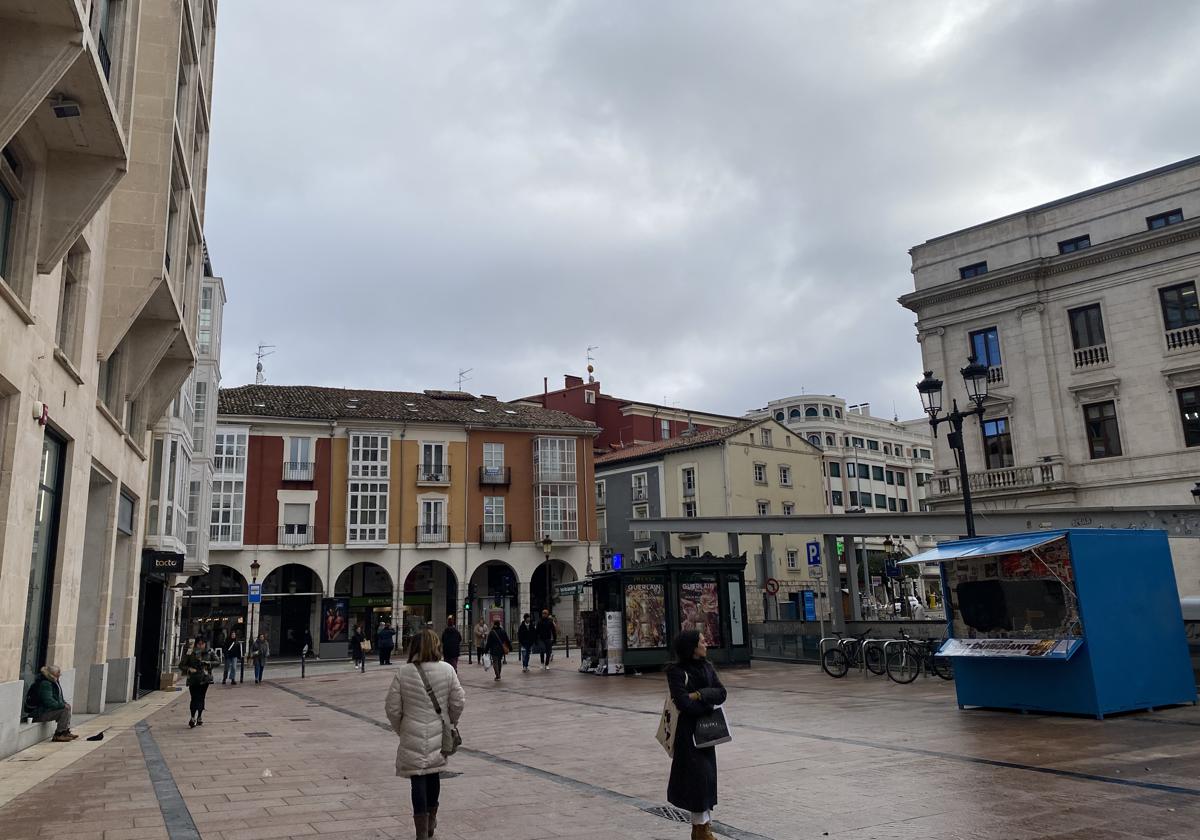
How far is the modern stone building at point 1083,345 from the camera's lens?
102ft

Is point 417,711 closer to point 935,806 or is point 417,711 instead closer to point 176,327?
point 935,806

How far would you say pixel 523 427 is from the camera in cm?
4969

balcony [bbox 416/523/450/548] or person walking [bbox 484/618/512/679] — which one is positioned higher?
balcony [bbox 416/523/450/548]

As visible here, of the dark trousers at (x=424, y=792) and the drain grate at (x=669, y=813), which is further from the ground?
the dark trousers at (x=424, y=792)

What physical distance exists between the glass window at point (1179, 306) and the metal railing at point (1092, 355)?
2.15 meters

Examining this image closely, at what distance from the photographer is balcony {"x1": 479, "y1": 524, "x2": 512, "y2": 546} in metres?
47.5

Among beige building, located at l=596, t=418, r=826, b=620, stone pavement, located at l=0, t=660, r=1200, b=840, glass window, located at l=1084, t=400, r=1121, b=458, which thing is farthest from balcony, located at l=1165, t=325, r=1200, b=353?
beige building, located at l=596, t=418, r=826, b=620

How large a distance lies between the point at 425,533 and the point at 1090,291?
3224 cm

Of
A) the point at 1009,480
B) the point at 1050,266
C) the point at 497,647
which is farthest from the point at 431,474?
the point at 1050,266

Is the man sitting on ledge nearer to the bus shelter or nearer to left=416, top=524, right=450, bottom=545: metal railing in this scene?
the bus shelter

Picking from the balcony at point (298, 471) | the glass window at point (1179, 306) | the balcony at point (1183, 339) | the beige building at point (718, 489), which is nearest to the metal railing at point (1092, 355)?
the balcony at point (1183, 339)

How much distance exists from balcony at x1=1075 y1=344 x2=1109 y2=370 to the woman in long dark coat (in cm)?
3214

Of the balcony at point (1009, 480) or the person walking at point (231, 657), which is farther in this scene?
the balcony at point (1009, 480)

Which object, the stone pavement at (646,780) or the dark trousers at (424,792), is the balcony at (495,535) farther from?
the dark trousers at (424,792)
